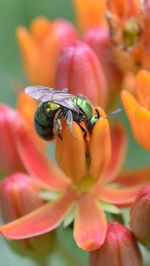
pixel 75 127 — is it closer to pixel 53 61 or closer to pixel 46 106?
pixel 46 106

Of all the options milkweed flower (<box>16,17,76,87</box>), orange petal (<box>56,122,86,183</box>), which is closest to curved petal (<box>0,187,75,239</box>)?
orange petal (<box>56,122,86,183</box>)

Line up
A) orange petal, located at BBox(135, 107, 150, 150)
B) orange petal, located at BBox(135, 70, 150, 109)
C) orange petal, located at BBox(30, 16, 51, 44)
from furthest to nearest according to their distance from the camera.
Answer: orange petal, located at BBox(30, 16, 51, 44)
orange petal, located at BBox(135, 70, 150, 109)
orange petal, located at BBox(135, 107, 150, 150)

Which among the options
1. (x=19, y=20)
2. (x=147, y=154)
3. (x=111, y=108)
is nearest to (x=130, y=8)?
(x=111, y=108)

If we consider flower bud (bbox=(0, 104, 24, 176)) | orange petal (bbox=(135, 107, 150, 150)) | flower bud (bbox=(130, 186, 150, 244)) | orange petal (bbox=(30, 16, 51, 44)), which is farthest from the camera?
orange petal (bbox=(30, 16, 51, 44))

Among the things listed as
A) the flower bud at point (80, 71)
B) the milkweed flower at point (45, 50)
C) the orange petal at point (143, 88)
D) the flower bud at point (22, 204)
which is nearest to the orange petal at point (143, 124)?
the orange petal at point (143, 88)

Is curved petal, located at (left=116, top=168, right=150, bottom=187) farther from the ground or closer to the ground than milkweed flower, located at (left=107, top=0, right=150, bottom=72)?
closer to the ground

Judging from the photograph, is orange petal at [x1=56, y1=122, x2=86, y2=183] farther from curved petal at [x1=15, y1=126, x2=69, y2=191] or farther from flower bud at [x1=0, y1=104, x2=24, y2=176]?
flower bud at [x1=0, y1=104, x2=24, y2=176]

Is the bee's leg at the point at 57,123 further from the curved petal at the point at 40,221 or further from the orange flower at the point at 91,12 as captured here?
the orange flower at the point at 91,12

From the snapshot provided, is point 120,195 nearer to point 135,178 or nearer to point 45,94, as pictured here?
point 135,178
